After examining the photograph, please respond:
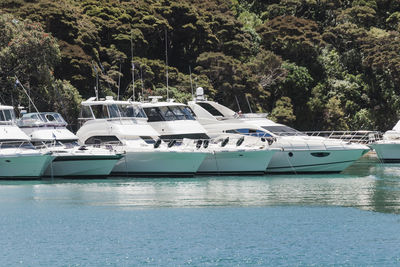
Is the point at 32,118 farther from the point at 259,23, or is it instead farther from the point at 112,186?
the point at 259,23

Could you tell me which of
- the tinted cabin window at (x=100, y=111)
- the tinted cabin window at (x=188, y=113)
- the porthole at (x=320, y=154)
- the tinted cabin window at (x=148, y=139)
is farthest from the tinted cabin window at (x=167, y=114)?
the porthole at (x=320, y=154)

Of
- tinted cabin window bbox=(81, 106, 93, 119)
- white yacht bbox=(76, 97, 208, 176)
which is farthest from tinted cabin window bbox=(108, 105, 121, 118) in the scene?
tinted cabin window bbox=(81, 106, 93, 119)

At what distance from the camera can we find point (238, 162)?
119ft

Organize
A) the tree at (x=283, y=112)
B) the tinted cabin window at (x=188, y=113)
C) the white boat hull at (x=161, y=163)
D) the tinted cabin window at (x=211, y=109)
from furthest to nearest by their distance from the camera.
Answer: the tree at (x=283, y=112)
the tinted cabin window at (x=211, y=109)
the tinted cabin window at (x=188, y=113)
the white boat hull at (x=161, y=163)

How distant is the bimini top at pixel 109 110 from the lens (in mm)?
37656

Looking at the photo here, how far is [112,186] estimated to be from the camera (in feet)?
107

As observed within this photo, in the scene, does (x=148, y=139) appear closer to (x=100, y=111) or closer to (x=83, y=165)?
(x=100, y=111)

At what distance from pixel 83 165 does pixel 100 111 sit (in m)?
4.09

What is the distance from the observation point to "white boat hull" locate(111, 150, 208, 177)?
3462cm

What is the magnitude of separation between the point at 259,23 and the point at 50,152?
138 ft

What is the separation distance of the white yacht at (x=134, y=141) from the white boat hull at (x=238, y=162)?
1546 millimetres

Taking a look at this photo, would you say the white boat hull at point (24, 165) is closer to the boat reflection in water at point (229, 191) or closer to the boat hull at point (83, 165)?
the boat reflection in water at point (229, 191)

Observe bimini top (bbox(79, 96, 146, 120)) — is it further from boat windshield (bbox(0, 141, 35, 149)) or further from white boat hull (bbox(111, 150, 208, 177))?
boat windshield (bbox(0, 141, 35, 149))

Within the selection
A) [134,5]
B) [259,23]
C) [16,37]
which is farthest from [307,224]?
[259,23]
